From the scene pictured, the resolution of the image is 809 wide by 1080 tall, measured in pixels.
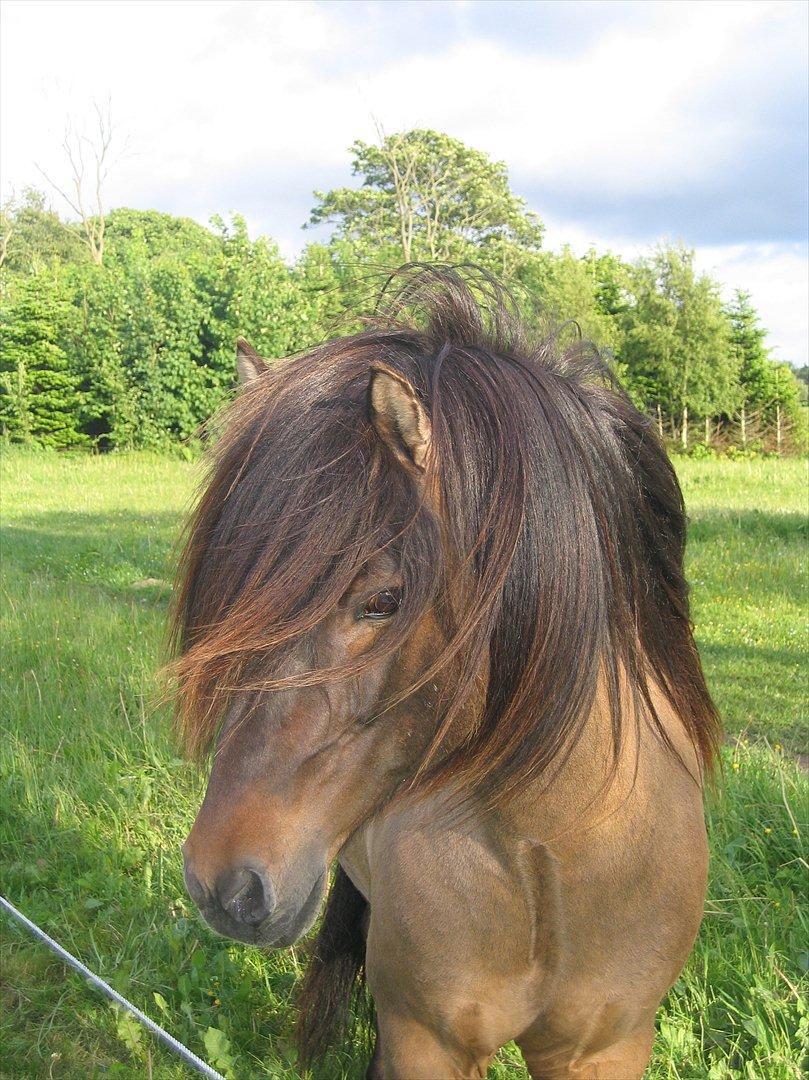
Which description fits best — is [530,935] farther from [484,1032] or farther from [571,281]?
[571,281]

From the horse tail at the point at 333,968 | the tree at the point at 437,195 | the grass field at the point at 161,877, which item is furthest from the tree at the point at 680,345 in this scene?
the horse tail at the point at 333,968

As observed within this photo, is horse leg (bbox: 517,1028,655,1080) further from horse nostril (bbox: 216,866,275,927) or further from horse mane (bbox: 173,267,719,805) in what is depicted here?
horse nostril (bbox: 216,866,275,927)

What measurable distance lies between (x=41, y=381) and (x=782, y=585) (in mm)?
19992

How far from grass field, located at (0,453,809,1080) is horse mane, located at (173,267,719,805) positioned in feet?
1.63

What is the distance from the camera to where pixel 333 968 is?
2.65m

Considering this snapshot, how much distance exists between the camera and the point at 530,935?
Answer: 1.67m

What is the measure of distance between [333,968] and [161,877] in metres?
1.13

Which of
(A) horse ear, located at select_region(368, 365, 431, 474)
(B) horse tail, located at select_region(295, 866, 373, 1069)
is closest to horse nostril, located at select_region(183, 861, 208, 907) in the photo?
(A) horse ear, located at select_region(368, 365, 431, 474)

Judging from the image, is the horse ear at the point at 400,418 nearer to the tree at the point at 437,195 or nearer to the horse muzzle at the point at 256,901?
the horse muzzle at the point at 256,901

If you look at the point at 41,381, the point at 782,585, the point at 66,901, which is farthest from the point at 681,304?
the point at 66,901

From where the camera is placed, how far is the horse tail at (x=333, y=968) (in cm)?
264

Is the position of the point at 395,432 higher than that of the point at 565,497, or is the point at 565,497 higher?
the point at 395,432

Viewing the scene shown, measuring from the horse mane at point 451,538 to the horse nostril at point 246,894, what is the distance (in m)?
0.25

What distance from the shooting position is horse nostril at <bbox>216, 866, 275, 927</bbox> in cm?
125
